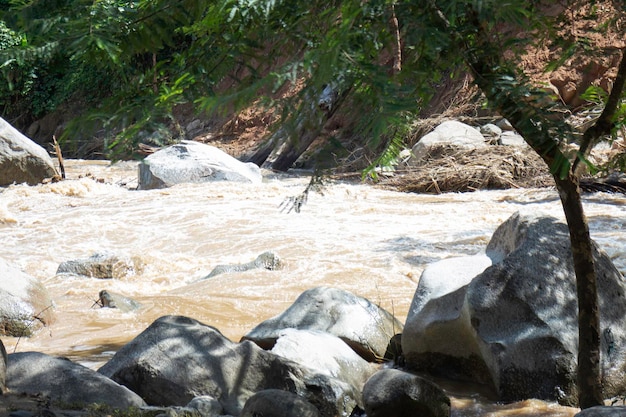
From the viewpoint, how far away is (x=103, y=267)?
9.48 m

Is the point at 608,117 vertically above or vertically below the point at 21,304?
above

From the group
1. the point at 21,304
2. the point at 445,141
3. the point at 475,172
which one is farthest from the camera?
the point at 445,141

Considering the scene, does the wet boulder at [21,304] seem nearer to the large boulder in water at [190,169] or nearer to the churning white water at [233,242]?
the churning white water at [233,242]

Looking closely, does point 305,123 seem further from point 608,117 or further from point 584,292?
point 584,292

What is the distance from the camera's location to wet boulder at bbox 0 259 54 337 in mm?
6965

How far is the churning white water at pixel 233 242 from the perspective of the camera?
24.7 feet

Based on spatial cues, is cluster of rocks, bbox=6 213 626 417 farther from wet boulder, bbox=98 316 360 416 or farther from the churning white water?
the churning white water

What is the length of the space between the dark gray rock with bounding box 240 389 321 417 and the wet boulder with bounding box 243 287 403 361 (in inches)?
72.1

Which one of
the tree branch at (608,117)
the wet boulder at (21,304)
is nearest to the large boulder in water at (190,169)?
the wet boulder at (21,304)

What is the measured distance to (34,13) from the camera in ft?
6.21

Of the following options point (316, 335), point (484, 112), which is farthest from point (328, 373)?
point (484, 112)

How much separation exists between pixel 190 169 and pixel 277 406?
1255cm

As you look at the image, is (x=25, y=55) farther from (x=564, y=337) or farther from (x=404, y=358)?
(x=404, y=358)

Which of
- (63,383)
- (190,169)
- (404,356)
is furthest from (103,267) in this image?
(190,169)
